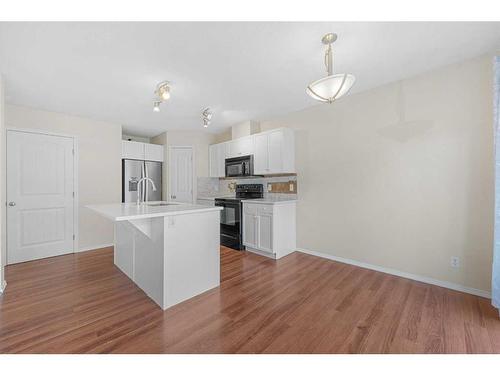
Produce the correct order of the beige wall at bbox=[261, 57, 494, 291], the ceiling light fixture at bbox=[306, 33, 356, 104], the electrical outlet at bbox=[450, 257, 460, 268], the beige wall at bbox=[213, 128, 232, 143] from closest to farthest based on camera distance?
the ceiling light fixture at bbox=[306, 33, 356, 104] < the beige wall at bbox=[261, 57, 494, 291] < the electrical outlet at bbox=[450, 257, 460, 268] < the beige wall at bbox=[213, 128, 232, 143]

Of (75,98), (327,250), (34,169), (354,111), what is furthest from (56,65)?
(327,250)

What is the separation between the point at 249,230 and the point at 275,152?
4.50 feet

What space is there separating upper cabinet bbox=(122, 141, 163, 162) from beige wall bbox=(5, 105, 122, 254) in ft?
0.59

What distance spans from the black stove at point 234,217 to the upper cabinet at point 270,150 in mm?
516

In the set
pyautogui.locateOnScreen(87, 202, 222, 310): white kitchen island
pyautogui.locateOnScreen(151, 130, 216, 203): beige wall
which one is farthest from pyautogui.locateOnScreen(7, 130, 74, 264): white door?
pyautogui.locateOnScreen(87, 202, 222, 310): white kitchen island

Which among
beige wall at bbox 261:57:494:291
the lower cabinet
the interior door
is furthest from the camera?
the interior door

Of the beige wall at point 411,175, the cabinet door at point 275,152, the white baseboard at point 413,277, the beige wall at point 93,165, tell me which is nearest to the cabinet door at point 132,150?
the beige wall at point 93,165

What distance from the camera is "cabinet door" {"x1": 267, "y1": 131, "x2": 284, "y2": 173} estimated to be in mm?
3555

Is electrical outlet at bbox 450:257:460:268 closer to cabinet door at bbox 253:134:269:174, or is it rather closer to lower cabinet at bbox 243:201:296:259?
lower cabinet at bbox 243:201:296:259

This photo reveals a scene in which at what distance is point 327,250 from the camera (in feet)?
10.9

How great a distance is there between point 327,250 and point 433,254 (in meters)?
1.26

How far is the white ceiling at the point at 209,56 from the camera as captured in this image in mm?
1683

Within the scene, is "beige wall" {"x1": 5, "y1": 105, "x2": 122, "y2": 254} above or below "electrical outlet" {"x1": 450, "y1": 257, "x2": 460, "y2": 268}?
above
